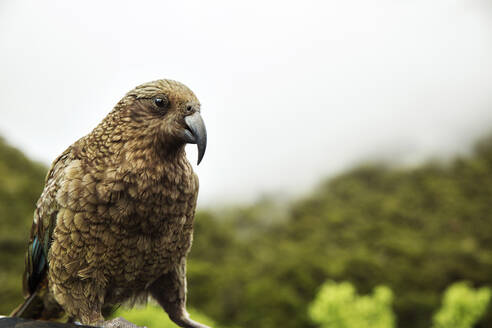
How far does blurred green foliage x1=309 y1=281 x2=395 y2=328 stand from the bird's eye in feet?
31.4

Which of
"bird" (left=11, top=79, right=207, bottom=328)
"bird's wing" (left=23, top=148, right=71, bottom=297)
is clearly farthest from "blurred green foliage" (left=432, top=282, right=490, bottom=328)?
"bird's wing" (left=23, top=148, right=71, bottom=297)

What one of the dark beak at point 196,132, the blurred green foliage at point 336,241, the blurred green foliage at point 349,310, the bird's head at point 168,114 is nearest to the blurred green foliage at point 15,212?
the blurred green foliage at point 336,241

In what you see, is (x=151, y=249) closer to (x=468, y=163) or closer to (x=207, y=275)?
(x=207, y=275)

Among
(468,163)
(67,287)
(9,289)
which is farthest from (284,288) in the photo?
(67,287)

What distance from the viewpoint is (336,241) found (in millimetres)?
14922

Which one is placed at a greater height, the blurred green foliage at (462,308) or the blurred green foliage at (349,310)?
the blurred green foliage at (462,308)

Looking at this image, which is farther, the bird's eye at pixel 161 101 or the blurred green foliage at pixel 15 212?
the blurred green foliage at pixel 15 212

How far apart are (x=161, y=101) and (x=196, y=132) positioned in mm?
263

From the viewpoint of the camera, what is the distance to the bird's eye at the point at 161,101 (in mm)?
2244

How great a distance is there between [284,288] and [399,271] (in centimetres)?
360

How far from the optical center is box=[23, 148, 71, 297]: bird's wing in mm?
2490

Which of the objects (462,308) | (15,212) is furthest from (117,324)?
(462,308)

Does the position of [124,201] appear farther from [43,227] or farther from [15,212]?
[15,212]

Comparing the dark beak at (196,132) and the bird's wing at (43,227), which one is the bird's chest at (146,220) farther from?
the bird's wing at (43,227)
